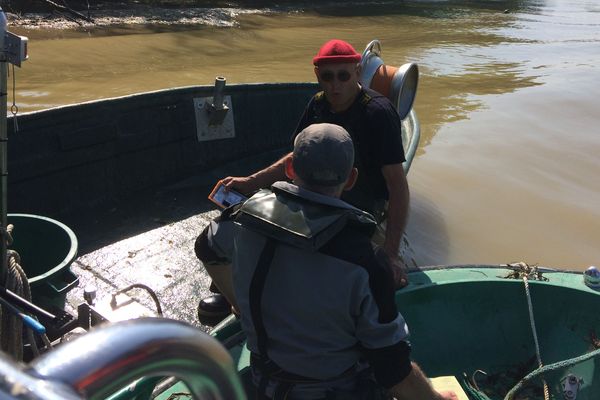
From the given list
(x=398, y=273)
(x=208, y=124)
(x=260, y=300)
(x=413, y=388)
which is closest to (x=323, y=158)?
(x=260, y=300)

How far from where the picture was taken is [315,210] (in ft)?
5.72

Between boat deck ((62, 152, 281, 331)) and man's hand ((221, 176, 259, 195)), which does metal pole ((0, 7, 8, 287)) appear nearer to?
boat deck ((62, 152, 281, 331))

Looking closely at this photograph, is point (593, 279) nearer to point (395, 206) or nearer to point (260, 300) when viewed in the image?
point (395, 206)

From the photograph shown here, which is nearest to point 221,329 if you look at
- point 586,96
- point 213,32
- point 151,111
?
point 151,111

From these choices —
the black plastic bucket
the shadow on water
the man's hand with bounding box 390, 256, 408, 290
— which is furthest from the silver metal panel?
the man's hand with bounding box 390, 256, 408, 290

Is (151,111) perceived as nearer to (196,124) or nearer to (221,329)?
(196,124)

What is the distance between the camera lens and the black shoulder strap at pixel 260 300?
1805mm

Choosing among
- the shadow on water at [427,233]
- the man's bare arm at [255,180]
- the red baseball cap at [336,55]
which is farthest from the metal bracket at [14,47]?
the shadow on water at [427,233]

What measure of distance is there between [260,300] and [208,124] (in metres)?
4.38

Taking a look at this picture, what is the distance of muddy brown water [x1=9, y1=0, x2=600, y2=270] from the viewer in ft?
24.7

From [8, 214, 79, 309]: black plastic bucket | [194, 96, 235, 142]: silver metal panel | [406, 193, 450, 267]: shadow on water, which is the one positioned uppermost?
[194, 96, 235, 142]: silver metal panel

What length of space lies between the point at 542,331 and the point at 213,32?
1696 cm

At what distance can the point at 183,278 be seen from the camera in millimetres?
4516

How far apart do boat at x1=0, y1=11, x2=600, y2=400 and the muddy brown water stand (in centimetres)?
236
